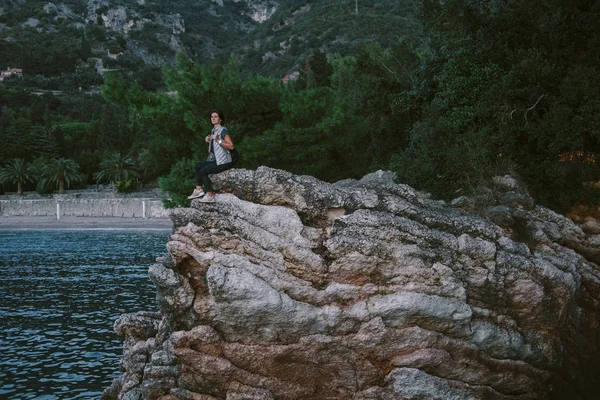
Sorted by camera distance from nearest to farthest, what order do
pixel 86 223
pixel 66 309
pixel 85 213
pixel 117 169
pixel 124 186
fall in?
pixel 66 309
pixel 86 223
pixel 85 213
pixel 124 186
pixel 117 169

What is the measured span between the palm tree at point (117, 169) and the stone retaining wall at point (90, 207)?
46.2 feet

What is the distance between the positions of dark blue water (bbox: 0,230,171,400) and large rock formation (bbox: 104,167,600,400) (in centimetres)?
364

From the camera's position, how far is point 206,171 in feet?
37.4

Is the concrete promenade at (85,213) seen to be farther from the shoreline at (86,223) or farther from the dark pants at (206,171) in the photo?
the dark pants at (206,171)

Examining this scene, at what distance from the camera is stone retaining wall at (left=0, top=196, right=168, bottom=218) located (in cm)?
5619

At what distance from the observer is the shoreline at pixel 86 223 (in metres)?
50.9

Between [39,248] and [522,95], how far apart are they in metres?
31.8

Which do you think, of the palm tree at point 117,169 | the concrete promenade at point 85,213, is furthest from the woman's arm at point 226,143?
the palm tree at point 117,169

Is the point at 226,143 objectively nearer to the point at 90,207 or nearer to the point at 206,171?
the point at 206,171

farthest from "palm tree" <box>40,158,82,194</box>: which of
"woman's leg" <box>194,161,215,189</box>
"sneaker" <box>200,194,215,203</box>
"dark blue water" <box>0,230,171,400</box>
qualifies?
"sneaker" <box>200,194,215,203</box>

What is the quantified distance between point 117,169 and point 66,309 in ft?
188

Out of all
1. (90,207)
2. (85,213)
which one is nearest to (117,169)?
(90,207)

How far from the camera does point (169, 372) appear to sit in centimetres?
1066

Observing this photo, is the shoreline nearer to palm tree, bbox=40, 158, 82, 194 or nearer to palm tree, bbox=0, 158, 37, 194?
palm tree, bbox=40, 158, 82, 194
